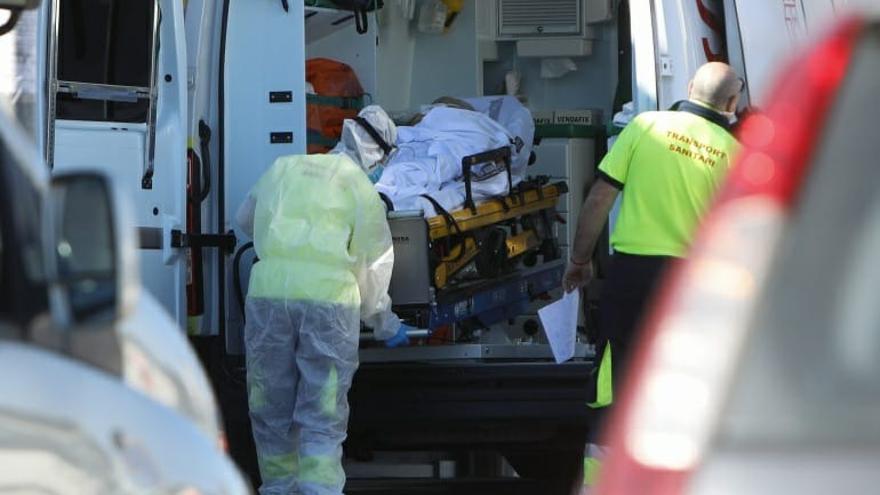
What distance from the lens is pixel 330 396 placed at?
8023mm

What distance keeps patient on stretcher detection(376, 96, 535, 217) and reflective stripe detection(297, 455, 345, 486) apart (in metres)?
1.22

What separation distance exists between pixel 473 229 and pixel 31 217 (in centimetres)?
526

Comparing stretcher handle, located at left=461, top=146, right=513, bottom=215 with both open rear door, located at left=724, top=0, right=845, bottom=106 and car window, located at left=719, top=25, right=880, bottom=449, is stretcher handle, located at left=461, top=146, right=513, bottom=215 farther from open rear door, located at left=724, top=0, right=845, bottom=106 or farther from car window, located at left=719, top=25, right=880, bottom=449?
car window, located at left=719, top=25, right=880, bottom=449

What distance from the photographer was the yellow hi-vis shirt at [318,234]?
8.17 m

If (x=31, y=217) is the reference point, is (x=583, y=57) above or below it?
above

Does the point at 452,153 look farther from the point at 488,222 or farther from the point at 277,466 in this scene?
the point at 277,466

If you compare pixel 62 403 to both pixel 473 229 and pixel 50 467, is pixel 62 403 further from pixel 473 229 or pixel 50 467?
pixel 473 229

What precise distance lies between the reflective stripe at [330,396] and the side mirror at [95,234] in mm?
4638

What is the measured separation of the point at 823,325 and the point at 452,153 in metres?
6.73

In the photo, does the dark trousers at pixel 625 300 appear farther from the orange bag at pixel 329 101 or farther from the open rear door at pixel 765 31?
the orange bag at pixel 329 101

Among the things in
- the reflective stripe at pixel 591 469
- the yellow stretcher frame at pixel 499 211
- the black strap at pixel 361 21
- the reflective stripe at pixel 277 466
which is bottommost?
the reflective stripe at pixel 277 466

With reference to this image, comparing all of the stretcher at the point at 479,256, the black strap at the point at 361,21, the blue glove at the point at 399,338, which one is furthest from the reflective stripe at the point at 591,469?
the black strap at the point at 361,21

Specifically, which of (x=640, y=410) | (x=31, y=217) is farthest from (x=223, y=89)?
(x=640, y=410)

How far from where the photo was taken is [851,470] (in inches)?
95.2
